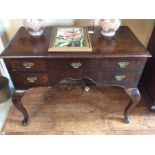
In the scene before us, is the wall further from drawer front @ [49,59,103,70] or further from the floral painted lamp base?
drawer front @ [49,59,103,70]

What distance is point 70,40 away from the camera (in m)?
1.02

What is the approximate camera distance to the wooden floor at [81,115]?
1292mm

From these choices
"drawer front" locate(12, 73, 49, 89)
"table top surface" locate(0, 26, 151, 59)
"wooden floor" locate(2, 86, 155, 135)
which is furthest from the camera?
"wooden floor" locate(2, 86, 155, 135)

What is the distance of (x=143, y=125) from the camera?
1329mm

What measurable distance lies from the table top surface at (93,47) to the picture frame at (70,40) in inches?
1.1

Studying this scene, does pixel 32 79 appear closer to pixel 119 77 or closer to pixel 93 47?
pixel 93 47

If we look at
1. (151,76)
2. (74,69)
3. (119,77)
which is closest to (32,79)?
(74,69)

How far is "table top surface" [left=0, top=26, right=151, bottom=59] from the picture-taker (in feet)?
2.97

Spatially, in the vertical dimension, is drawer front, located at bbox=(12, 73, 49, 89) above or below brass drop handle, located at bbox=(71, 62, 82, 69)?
below

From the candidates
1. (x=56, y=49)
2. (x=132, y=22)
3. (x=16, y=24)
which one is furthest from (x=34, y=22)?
(x=132, y=22)

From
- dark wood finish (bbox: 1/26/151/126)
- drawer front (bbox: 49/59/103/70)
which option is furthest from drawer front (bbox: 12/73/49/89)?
drawer front (bbox: 49/59/103/70)

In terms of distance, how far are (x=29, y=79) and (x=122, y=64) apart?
62 cm
